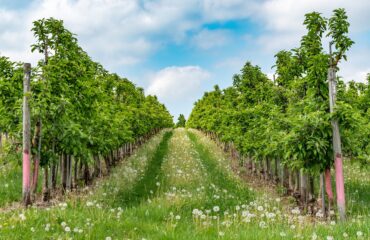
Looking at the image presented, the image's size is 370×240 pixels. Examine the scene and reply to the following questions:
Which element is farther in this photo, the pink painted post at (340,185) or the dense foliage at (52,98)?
the dense foliage at (52,98)

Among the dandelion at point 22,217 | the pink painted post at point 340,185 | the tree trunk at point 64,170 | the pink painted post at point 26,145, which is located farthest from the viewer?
the tree trunk at point 64,170

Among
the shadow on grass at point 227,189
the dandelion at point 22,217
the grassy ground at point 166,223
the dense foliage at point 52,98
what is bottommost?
the shadow on grass at point 227,189

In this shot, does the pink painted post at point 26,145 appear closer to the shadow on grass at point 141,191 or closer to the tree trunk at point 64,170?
the shadow on grass at point 141,191

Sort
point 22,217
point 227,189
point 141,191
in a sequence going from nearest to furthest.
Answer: point 22,217 < point 141,191 < point 227,189

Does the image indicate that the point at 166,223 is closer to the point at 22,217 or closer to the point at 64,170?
the point at 22,217

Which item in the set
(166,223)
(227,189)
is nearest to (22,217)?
(166,223)

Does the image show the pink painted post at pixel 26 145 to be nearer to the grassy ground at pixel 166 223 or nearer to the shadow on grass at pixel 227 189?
the grassy ground at pixel 166 223

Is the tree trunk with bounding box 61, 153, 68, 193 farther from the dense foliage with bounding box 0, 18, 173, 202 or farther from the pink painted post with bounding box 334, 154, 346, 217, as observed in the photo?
the pink painted post with bounding box 334, 154, 346, 217

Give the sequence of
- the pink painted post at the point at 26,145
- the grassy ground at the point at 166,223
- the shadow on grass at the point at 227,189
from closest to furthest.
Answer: the grassy ground at the point at 166,223
the pink painted post at the point at 26,145
the shadow on grass at the point at 227,189

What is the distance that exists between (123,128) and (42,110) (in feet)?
35.8

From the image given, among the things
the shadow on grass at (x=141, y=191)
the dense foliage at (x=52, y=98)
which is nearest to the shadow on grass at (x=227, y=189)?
the shadow on grass at (x=141, y=191)

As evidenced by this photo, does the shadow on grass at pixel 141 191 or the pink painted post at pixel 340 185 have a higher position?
the pink painted post at pixel 340 185

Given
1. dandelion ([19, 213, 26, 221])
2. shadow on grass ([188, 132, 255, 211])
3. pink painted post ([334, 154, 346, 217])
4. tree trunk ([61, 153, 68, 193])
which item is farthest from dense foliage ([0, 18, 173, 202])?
pink painted post ([334, 154, 346, 217])

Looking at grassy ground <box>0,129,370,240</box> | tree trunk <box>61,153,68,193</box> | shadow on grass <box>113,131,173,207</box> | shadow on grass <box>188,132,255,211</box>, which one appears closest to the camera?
grassy ground <box>0,129,370,240</box>
